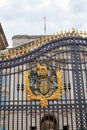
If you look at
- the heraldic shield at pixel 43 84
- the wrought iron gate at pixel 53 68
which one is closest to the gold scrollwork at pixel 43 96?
the heraldic shield at pixel 43 84

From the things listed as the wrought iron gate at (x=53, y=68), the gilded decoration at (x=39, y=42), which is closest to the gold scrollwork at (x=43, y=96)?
the wrought iron gate at (x=53, y=68)

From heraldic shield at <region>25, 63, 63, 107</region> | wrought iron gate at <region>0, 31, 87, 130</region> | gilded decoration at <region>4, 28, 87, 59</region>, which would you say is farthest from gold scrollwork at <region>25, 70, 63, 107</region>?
gilded decoration at <region>4, 28, 87, 59</region>

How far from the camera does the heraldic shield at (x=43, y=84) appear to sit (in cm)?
716

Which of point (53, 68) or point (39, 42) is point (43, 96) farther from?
point (39, 42)

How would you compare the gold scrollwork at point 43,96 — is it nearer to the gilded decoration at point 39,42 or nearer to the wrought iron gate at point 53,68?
the wrought iron gate at point 53,68

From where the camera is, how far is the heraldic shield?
7156 mm

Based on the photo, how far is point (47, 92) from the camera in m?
7.20

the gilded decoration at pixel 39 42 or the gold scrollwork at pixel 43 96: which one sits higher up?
the gilded decoration at pixel 39 42

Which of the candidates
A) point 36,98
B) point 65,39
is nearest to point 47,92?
point 36,98

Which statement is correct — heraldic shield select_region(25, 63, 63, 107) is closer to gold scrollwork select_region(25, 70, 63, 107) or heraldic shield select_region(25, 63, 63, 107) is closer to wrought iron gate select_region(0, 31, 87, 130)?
gold scrollwork select_region(25, 70, 63, 107)

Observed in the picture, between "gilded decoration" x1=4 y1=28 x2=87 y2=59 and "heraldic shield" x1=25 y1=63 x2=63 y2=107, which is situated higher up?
"gilded decoration" x1=4 y1=28 x2=87 y2=59

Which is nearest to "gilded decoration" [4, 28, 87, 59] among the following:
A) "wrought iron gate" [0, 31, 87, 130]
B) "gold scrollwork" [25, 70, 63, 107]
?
"wrought iron gate" [0, 31, 87, 130]

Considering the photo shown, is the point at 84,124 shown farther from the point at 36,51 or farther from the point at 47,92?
the point at 36,51

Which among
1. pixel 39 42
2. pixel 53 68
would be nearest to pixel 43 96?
pixel 53 68
